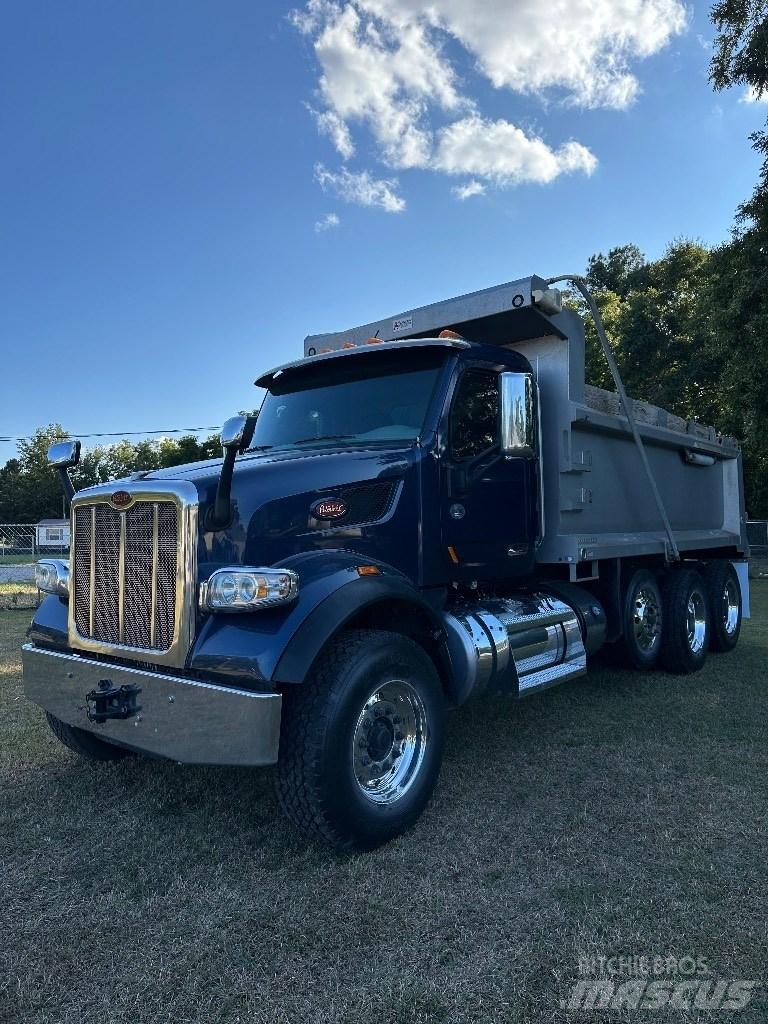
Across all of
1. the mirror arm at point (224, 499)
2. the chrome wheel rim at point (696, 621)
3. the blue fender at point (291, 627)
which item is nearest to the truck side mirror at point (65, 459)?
the mirror arm at point (224, 499)

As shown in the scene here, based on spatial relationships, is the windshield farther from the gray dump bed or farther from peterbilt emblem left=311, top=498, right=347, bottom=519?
the gray dump bed

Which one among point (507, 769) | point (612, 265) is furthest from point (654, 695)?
point (612, 265)

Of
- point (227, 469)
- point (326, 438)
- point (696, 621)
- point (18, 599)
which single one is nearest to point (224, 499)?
point (227, 469)

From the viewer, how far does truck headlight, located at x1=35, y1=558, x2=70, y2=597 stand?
3.95 meters

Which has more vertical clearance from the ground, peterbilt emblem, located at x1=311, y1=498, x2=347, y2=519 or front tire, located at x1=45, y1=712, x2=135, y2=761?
peterbilt emblem, located at x1=311, y1=498, x2=347, y2=519

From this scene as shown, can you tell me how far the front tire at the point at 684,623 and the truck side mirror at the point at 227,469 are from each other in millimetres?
5099

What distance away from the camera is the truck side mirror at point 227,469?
122 inches

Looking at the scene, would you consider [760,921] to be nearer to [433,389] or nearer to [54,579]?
[433,389]

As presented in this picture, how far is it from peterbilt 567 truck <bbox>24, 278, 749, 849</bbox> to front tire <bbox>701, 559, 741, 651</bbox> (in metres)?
2.48

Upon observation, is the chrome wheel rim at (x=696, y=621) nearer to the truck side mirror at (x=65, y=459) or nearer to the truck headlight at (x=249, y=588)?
the truck headlight at (x=249, y=588)

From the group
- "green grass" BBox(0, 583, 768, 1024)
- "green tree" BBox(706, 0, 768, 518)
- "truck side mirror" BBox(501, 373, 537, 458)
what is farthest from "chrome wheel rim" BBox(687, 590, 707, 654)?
"green tree" BBox(706, 0, 768, 518)

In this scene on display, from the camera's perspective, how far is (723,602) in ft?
25.8

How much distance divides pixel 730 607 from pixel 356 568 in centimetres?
644

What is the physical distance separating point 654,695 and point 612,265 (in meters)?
35.4
